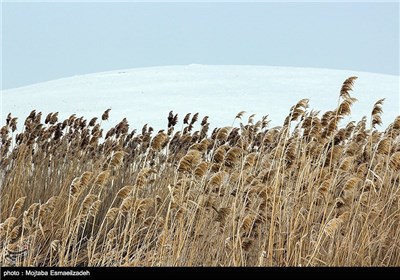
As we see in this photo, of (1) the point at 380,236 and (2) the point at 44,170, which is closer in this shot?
(1) the point at 380,236

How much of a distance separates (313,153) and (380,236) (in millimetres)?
603

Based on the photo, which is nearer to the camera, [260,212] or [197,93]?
[260,212]

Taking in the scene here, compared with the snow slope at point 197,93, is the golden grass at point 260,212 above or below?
below

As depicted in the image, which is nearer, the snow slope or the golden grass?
the golden grass

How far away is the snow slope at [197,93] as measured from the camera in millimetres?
17766

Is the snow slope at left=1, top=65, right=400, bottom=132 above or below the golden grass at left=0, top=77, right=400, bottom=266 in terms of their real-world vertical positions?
above

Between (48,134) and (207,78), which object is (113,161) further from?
(207,78)

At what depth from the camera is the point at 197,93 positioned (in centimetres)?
2028

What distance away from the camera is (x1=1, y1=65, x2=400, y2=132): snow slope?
58.3 feet

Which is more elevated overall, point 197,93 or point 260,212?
point 197,93

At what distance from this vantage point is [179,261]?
3801 mm

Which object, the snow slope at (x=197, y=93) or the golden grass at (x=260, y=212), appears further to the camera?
the snow slope at (x=197, y=93)
